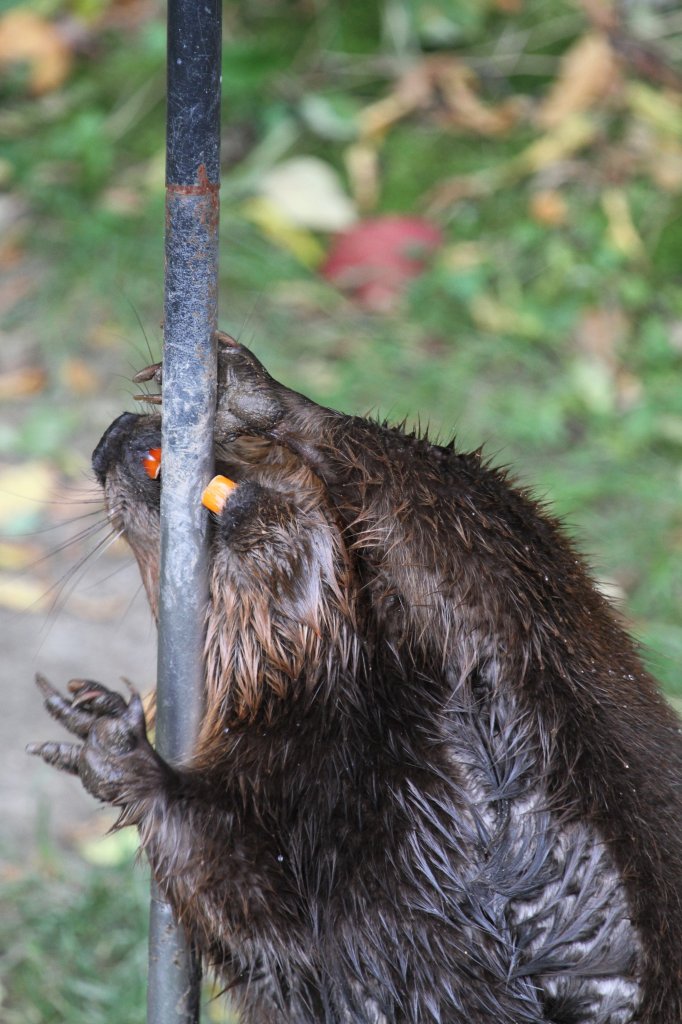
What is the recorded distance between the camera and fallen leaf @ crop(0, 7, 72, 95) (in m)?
5.34

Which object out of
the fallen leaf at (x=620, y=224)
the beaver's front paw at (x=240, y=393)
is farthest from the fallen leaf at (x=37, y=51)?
the beaver's front paw at (x=240, y=393)

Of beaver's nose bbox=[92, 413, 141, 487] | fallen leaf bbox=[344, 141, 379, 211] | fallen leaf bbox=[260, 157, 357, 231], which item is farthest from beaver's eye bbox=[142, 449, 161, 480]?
fallen leaf bbox=[344, 141, 379, 211]

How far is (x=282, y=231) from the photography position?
16.3 feet

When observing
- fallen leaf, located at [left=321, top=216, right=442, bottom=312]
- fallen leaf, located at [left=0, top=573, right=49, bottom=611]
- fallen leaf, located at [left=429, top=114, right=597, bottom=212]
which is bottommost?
fallen leaf, located at [left=0, top=573, right=49, bottom=611]

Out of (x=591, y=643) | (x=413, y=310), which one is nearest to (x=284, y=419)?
(x=591, y=643)

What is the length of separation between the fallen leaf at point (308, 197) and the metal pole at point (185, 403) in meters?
3.59

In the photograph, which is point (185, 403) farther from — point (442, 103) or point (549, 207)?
point (442, 103)

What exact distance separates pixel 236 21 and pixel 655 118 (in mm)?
1837

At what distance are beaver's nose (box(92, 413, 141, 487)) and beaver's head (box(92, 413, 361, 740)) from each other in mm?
162

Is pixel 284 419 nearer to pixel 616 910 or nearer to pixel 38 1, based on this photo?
pixel 616 910

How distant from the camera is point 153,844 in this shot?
5.32ft

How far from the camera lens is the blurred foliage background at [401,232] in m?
4.27

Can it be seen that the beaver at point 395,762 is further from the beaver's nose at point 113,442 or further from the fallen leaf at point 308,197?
the fallen leaf at point 308,197

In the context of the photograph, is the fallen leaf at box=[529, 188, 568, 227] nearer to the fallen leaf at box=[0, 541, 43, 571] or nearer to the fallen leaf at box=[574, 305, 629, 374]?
the fallen leaf at box=[574, 305, 629, 374]
